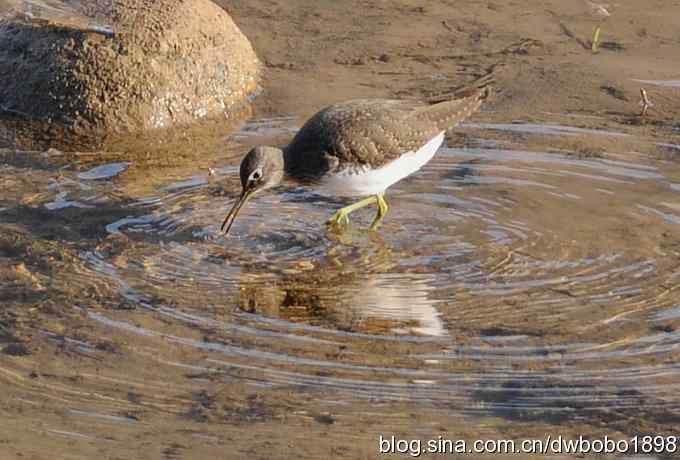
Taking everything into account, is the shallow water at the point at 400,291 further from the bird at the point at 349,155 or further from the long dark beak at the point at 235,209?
the bird at the point at 349,155

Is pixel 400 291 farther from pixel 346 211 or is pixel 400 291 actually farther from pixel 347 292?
pixel 346 211

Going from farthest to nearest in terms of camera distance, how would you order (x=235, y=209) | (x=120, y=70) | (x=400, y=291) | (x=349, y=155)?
(x=120, y=70) → (x=349, y=155) → (x=235, y=209) → (x=400, y=291)

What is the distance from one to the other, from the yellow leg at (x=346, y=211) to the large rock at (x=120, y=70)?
7.09ft

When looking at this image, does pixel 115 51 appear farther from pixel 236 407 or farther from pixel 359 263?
pixel 236 407

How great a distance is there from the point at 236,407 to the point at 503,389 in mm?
1273

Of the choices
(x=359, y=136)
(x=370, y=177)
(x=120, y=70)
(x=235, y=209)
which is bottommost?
(x=235, y=209)

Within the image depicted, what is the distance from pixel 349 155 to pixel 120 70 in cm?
276

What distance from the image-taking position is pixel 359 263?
7.60 m

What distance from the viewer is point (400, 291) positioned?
7105mm

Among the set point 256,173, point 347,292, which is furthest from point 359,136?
point 347,292

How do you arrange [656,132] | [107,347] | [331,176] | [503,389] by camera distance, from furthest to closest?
1. [656,132]
2. [331,176]
3. [107,347]
4. [503,389]

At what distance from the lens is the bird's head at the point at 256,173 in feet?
25.6

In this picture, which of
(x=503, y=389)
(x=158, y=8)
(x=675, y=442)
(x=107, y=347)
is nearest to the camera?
(x=675, y=442)

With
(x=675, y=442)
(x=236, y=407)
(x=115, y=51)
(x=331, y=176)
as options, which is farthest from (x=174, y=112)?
(x=675, y=442)
